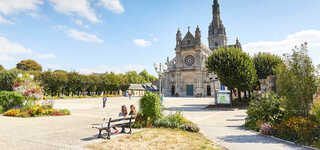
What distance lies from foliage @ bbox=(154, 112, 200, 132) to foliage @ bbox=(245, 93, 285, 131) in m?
3.13

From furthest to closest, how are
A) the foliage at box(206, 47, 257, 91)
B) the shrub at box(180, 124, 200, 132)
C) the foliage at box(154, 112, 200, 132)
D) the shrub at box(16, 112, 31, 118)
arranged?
the foliage at box(206, 47, 257, 91) < the shrub at box(16, 112, 31, 118) < the foliage at box(154, 112, 200, 132) < the shrub at box(180, 124, 200, 132)

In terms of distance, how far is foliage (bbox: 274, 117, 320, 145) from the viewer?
681 centimetres

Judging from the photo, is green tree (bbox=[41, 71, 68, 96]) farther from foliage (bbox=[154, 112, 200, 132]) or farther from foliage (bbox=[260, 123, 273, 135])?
foliage (bbox=[260, 123, 273, 135])

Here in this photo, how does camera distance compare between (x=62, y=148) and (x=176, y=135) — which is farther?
(x=176, y=135)

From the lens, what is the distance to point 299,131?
7004 millimetres

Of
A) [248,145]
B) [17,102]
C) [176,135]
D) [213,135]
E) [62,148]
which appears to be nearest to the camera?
[62,148]

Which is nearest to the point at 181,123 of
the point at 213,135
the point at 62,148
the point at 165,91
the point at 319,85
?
the point at 213,135

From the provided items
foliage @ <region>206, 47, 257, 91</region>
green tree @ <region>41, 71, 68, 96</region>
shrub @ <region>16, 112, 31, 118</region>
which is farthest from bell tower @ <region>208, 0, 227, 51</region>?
shrub @ <region>16, 112, 31, 118</region>

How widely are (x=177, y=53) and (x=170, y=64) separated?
4247mm

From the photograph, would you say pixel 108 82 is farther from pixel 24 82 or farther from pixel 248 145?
pixel 248 145

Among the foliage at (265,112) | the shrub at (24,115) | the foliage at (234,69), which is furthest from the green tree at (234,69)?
the shrub at (24,115)

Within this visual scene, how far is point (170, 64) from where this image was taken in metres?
60.4

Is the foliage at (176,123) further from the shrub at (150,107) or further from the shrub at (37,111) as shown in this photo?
the shrub at (37,111)

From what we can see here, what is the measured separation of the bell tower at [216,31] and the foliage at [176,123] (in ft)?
244
